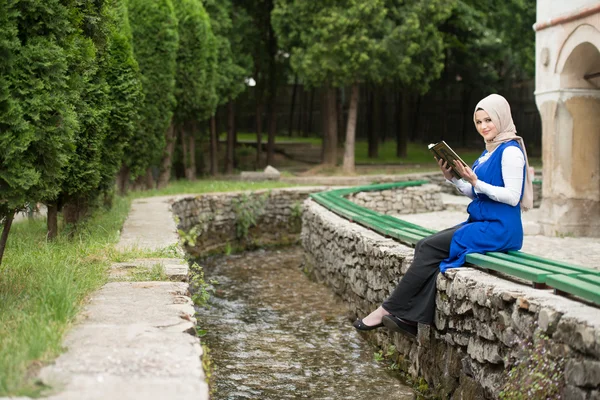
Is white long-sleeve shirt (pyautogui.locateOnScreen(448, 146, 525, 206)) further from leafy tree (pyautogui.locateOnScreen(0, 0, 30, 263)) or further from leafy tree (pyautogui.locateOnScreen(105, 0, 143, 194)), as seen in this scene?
leafy tree (pyautogui.locateOnScreen(105, 0, 143, 194))

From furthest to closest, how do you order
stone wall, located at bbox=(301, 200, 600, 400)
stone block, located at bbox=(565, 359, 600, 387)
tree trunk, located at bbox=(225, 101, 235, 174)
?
tree trunk, located at bbox=(225, 101, 235, 174) < stone wall, located at bbox=(301, 200, 600, 400) < stone block, located at bbox=(565, 359, 600, 387)

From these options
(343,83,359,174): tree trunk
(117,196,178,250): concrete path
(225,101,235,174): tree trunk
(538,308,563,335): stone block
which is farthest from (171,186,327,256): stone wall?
(538,308,563,335): stone block

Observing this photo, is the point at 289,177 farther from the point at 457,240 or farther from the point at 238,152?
the point at 457,240

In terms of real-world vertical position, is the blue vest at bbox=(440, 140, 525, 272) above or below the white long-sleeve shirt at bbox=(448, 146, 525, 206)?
below

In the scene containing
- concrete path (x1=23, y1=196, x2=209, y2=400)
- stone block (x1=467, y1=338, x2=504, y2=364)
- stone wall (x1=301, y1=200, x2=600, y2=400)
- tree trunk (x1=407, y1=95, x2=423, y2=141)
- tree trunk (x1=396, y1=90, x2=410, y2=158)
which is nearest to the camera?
concrete path (x1=23, y1=196, x2=209, y2=400)

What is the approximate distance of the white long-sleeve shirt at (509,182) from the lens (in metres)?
5.90

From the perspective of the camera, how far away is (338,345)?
27.6ft

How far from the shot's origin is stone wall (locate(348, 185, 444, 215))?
16.8m

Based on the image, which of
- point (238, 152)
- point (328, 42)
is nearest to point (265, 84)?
point (238, 152)

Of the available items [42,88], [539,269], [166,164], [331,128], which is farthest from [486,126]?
[331,128]

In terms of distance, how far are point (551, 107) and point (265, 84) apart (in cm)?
1805

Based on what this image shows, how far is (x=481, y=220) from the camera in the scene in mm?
6184

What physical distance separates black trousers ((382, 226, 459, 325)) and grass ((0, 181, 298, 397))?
6.12 ft

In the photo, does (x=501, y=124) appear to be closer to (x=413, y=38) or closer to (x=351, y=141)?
(x=413, y=38)
